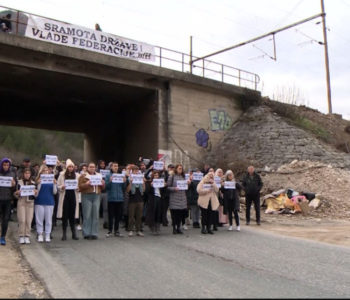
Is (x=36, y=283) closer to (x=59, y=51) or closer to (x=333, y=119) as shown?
(x=59, y=51)

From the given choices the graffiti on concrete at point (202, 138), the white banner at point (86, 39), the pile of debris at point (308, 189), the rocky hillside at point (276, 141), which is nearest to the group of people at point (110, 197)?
the pile of debris at point (308, 189)

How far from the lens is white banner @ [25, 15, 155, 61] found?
17250 mm

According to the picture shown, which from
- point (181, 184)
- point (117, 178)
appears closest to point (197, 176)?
point (181, 184)

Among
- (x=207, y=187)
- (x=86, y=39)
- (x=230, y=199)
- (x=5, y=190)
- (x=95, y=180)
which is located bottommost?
(x=230, y=199)

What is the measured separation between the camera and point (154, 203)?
10.8 meters

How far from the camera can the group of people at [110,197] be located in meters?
9.22

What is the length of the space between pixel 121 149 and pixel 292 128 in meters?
10.6

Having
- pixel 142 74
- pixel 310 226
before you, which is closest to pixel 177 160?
pixel 142 74

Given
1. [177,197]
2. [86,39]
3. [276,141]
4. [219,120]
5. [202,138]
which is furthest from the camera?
[219,120]

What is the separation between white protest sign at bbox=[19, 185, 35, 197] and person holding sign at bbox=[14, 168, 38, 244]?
21mm

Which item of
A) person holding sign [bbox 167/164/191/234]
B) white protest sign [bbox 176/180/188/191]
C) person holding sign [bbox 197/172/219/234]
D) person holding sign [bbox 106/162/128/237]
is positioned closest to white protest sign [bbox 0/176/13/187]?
person holding sign [bbox 106/162/128/237]

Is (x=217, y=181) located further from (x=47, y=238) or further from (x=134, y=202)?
(x=47, y=238)

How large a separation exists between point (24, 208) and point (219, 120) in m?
16.9

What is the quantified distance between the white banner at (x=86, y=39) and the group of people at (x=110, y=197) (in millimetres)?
8210
